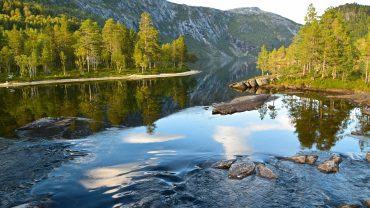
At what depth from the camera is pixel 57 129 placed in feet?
150

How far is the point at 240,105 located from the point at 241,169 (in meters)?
39.0

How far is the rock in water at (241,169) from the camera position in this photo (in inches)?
1117

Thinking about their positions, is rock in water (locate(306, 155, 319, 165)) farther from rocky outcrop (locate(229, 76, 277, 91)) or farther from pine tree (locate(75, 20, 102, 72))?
pine tree (locate(75, 20, 102, 72))

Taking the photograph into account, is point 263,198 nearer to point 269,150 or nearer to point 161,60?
point 269,150

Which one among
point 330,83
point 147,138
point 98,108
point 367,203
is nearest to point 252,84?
point 330,83

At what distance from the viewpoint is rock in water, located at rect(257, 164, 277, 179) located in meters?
28.0

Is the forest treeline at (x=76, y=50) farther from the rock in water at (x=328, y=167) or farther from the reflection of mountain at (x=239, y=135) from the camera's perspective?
the rock in water at (x=328, y=167)

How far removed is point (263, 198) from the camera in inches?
948

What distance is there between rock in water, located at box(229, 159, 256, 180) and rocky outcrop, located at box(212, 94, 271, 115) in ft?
103

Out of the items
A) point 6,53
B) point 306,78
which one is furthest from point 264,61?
point 6,53

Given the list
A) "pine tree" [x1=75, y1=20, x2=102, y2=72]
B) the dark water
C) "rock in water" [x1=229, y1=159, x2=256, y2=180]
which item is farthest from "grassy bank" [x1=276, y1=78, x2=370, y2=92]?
"pine tree" [x1=75, y1=20, x2=102, y2=72]

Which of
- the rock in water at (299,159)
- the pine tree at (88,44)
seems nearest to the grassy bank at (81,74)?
the pine tree at (88,44)

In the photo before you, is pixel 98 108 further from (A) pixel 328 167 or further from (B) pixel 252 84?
(B) pixel 252 84

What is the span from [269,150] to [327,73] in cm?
7571
